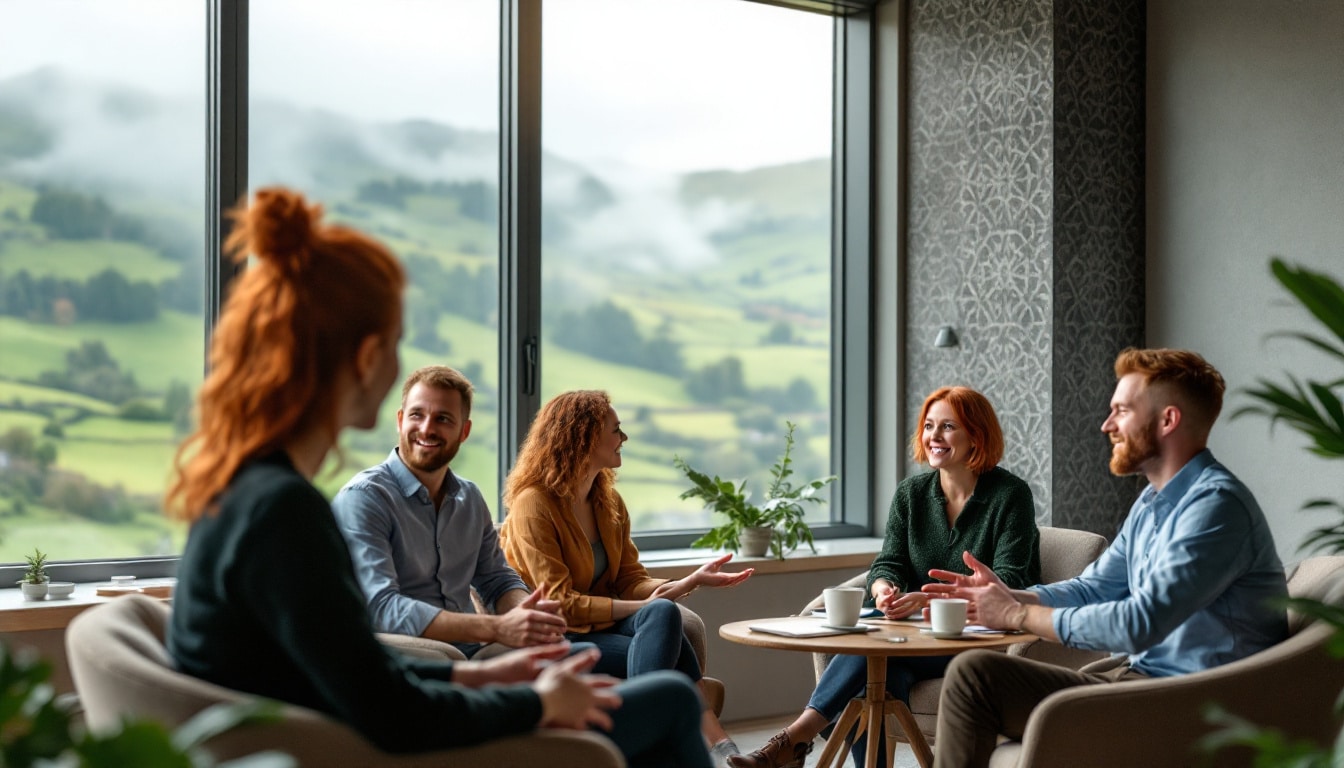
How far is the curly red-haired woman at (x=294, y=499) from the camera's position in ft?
5.22

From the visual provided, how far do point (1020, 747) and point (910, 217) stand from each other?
10.3 feet

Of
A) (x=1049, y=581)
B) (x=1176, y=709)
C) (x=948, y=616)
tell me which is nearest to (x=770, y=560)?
(x=1049, y=581)

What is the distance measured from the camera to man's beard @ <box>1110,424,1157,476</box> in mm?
2824

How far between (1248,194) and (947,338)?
1.18m

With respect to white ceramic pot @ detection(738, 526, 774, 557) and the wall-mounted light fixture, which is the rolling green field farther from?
the wall-mounted light fixture

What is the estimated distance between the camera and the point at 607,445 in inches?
142

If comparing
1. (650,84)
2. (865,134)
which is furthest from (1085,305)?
(650,84)

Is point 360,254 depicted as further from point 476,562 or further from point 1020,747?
point 476,562


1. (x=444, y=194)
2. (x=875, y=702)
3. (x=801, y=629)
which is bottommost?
(x=875, y=702)

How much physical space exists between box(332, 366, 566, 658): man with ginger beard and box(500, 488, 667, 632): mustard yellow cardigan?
0.07 meters

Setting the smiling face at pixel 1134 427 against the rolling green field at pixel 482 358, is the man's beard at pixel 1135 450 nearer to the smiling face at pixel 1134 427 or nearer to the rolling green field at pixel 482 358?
the smiling face at pixel 1134 427

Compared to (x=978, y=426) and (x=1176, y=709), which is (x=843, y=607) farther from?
(x=978, y=426)

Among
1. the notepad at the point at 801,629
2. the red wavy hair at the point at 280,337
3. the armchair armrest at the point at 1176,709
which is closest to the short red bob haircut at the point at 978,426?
the notepad at the point at 801,629

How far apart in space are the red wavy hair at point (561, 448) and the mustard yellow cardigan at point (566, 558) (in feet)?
0.13
